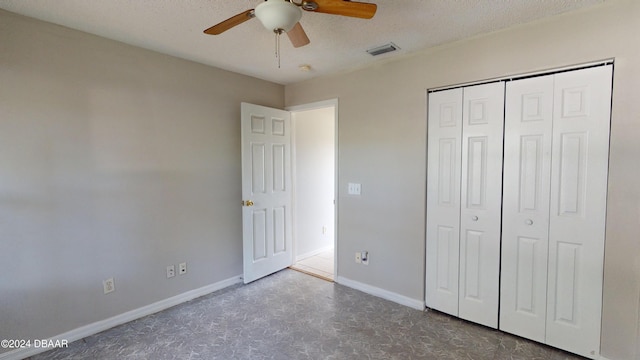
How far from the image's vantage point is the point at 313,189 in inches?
170

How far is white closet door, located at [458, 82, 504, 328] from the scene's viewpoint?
2342 mm

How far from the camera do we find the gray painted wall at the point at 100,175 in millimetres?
2027

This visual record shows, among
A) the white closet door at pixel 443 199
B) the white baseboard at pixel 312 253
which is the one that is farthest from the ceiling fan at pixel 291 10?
the white baseboard at pixel 312 253

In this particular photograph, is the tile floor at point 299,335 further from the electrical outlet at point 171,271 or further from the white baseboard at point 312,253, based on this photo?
the white baseboard at point 312,253

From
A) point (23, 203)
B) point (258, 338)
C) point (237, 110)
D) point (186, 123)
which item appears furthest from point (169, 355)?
point (237, 110)

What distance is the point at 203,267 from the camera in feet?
10.1

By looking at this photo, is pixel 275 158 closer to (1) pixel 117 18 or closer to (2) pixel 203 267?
(2) pixel 203 267

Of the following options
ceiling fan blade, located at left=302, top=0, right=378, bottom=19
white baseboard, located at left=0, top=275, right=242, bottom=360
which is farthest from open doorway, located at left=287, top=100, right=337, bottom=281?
ceiling fan blade, located at left=302, top=0, right=378, bottom=19

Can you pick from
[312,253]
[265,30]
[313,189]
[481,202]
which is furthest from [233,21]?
[312,253]

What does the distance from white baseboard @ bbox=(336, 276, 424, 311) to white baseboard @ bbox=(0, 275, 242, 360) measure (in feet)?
4.22

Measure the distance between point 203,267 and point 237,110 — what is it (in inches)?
69.0

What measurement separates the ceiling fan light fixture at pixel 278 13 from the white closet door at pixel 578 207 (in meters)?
1.94

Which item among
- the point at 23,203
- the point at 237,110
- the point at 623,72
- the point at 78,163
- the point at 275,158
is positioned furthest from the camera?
the point at 275,158

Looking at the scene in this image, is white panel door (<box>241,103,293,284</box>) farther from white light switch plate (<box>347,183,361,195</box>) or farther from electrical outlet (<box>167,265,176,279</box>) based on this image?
white light switch plate (<box>347,183,361,195</box>)
